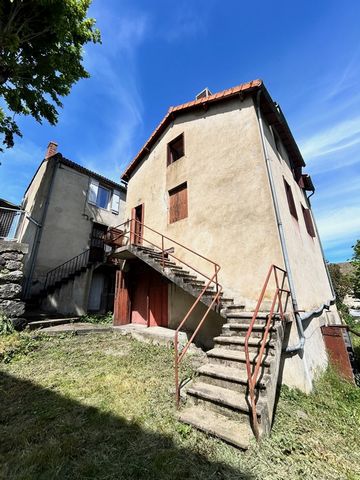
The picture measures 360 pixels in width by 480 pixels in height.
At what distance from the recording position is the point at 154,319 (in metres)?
8.60

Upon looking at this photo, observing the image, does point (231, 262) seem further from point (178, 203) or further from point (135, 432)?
point (135, 432)

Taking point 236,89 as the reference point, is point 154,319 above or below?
below

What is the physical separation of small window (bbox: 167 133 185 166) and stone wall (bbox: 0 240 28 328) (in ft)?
22.2

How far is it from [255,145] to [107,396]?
7179mm

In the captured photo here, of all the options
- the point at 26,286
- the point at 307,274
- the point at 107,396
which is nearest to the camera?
the point at 107,396

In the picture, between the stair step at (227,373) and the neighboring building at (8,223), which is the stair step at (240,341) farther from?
the neighboring building at (8,223)

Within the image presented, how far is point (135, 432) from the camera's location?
2.92 metres

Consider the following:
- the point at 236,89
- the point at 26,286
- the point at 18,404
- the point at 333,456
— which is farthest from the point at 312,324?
the point at 26,286

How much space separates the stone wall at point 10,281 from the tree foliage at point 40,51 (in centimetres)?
490

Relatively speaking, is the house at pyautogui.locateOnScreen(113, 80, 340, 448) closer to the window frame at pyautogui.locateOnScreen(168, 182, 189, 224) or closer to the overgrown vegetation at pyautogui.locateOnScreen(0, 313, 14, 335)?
the window frame at pyautogui.locateOnScreen(168, 182, 189, 224)

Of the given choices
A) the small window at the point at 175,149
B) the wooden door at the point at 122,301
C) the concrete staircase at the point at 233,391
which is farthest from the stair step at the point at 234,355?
the small window at the point at 175,149

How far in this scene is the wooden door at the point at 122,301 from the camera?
29.9 feet

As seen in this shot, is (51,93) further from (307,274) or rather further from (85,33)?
(307,274)

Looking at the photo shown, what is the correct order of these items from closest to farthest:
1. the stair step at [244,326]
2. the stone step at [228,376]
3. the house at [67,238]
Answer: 1. the stone step at [228,376]
2. the stair step at [244,326]
3. the house at [67,238]
